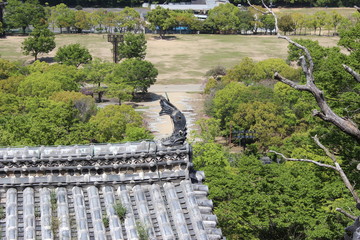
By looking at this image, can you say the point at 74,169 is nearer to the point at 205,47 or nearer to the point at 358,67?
the point at 358,67

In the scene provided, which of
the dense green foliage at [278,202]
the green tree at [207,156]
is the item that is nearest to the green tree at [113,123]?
the green tree at [207,156]

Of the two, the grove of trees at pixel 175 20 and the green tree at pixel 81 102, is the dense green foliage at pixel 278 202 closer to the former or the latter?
the green tree at pixel 81 102

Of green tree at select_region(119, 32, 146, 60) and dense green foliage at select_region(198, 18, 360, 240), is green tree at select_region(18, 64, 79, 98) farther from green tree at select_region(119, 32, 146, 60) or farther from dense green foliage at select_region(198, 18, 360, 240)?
green tree at select_region(119, 32, 146, 60)

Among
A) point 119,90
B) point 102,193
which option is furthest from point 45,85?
point 102,193

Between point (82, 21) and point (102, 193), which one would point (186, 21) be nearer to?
point (82, 21)

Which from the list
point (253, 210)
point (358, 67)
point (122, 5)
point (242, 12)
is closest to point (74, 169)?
point (253, 210)
